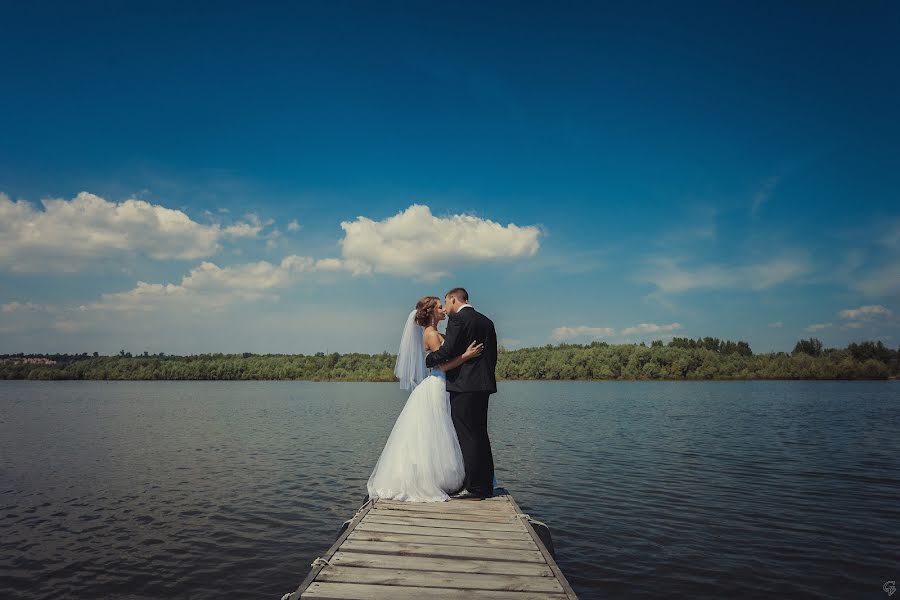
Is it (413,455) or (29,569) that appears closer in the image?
(413,455)

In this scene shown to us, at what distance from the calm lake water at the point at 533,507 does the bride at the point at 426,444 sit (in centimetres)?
239

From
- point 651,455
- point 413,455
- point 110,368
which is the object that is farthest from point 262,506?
point 110,368

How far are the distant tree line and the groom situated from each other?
98.6 meters

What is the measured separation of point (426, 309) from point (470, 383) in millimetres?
1290

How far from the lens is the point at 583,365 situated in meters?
114

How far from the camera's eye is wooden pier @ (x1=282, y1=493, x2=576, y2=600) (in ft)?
15.1

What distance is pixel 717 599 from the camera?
7.78 m

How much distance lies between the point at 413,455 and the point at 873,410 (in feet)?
142

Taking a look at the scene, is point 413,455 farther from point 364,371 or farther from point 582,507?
point 364,371

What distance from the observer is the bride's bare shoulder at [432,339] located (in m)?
8.16

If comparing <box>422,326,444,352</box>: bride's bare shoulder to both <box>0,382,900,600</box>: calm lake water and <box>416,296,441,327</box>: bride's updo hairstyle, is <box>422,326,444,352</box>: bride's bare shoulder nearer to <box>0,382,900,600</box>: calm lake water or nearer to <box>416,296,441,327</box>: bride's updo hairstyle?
<box>416,296,441,327</box>: bride's updo hairstyle

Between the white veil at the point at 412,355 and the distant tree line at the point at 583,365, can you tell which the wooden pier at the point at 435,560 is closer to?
the white veil at the point at 412,355

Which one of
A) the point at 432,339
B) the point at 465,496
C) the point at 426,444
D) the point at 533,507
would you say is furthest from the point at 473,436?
the point at 533,507

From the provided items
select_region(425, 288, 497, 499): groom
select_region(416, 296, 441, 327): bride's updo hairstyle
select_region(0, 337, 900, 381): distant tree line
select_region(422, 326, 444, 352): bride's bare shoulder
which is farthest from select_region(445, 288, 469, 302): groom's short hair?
select_region(0, 337, 900, 381): distant tree line
